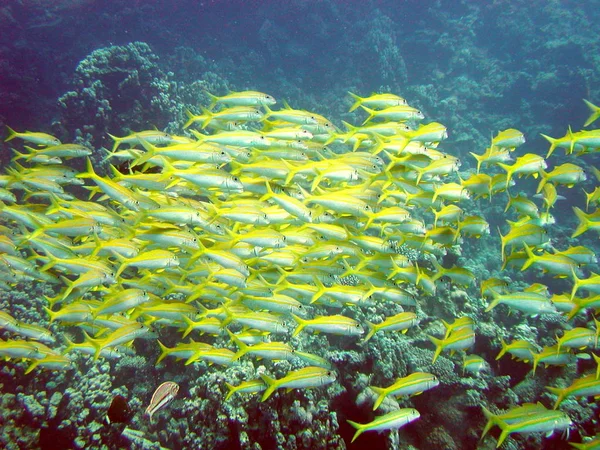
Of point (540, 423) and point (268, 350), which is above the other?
point (268, 350)

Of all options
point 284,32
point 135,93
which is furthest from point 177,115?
point 284,32

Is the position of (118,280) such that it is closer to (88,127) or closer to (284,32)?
(88,127)

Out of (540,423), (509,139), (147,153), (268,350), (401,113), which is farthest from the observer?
(401,113)

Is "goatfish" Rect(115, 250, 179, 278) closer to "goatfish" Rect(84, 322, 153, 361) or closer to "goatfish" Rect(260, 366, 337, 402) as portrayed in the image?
Result: "goatfish" Rect(84, 322, 153, 361)

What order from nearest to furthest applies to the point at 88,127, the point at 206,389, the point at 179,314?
the point at 179,314, the point at 206,389, the point at 88,127

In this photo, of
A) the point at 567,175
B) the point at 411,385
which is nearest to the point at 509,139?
the point at 567,175

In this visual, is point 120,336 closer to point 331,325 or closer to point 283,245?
point 283,245

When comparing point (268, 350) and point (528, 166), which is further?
point (528, 166)

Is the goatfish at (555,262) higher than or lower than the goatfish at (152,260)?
higher

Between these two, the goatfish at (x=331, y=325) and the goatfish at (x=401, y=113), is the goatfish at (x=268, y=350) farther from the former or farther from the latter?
the goatfish at (x=401, y=113)

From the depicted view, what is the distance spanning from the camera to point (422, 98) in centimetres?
1858

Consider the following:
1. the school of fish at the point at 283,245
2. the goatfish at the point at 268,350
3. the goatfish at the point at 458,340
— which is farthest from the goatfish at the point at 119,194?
the goatfish at the point at 458,340

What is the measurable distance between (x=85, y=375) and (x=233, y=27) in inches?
822

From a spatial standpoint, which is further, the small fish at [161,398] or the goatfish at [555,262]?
the small fish at [161,398]
